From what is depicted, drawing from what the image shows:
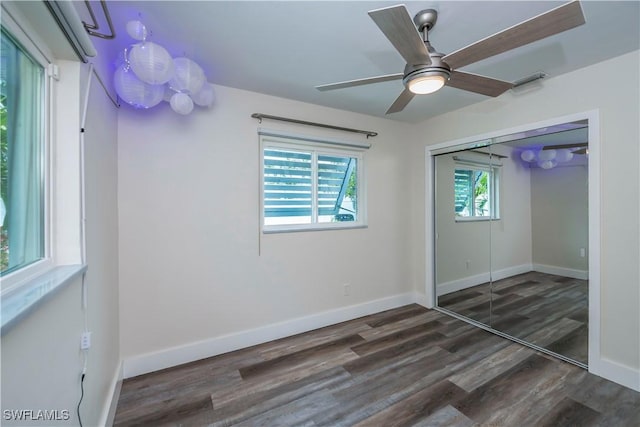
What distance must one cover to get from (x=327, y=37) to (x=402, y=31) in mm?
765

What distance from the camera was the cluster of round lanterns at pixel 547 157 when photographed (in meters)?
2.34

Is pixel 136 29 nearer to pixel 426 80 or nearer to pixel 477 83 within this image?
pixel 426 80

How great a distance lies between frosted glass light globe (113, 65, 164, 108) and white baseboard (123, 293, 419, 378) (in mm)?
1966

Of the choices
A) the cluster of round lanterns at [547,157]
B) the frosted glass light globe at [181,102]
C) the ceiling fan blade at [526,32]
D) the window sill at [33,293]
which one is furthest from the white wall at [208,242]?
the cluster of round lanterns at [547,157]

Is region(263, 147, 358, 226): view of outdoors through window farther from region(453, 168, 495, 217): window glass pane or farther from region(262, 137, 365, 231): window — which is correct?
region(453, 168, 495, 217): window glass pane

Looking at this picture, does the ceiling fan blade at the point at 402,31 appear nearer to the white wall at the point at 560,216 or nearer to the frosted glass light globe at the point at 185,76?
the frosted glass light globe at the point at 185,76

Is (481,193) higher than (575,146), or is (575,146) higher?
(575,146)

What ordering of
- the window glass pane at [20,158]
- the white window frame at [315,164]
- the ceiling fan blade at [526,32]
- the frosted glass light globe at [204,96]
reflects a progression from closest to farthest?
the window glass pane at [20,158] < the ceiling fan blade at [526,32] < the frosted glass light globe at [204,96] < the white window frame at [315,164]

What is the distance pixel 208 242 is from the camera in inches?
Answer: 91.4

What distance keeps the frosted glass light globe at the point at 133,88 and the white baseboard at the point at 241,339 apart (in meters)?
1.97

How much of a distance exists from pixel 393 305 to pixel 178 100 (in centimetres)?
324

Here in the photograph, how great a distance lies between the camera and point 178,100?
186cm

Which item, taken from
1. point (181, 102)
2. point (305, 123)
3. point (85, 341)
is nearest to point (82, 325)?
point (85, 341)

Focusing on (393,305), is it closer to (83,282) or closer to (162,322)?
(162,322)
